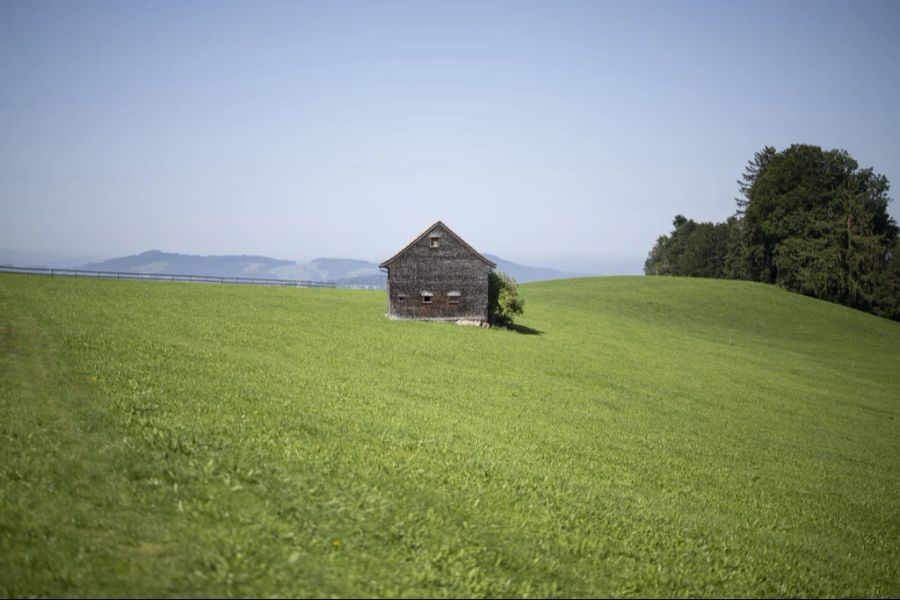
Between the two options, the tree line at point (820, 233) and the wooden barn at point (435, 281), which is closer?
the wooden barn at point (435, 281)

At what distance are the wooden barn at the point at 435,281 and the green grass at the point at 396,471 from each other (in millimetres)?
13317

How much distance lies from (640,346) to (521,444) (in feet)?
123

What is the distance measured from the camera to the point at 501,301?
179 feet

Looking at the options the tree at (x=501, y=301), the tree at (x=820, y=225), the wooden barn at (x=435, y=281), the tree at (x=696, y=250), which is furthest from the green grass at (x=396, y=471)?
the tree at (x=696, y=250)

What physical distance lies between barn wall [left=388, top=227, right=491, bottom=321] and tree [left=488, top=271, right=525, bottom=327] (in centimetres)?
132

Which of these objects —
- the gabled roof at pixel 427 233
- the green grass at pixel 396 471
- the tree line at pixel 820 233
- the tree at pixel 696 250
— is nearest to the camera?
the green grass at pixel 396 471

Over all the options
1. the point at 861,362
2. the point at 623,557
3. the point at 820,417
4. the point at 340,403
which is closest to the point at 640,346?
the point at 820,417

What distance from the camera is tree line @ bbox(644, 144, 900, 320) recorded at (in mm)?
87812

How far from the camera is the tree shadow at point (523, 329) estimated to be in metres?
54.1

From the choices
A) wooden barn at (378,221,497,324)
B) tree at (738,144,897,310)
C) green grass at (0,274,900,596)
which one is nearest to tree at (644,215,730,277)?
tree at (738,144,897,310)

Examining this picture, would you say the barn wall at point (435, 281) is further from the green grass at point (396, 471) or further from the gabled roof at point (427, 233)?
the green grass at point (396, 471)

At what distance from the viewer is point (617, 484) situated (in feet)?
56.1

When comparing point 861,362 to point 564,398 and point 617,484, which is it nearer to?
point 564,398

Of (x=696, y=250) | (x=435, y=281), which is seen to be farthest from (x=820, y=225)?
(x=435, y=281)
